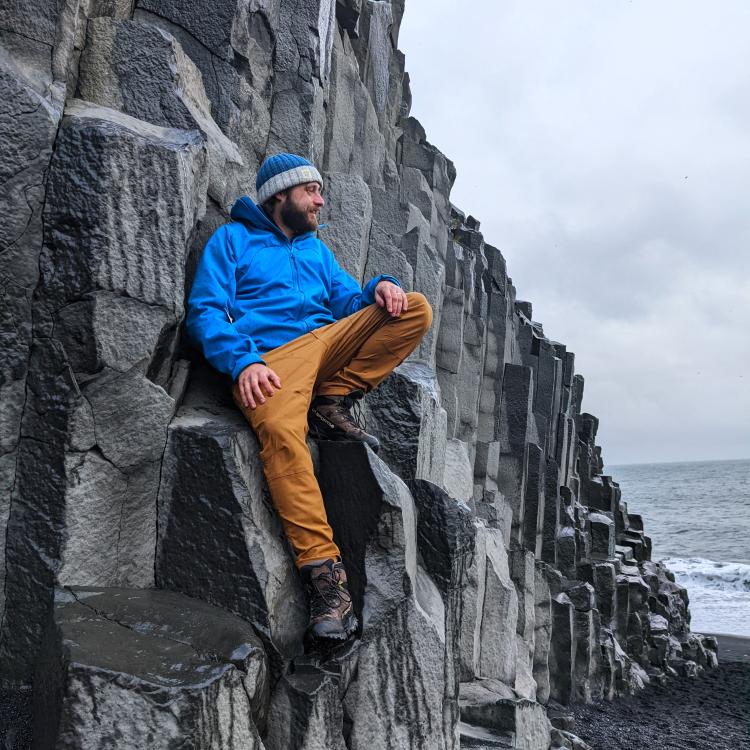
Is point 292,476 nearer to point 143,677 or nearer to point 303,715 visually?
point 303,715

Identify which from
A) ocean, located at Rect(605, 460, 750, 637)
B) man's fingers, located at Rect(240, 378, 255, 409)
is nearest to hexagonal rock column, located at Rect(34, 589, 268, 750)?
man's fingers, located at Rect(240, 378, 255, 409)

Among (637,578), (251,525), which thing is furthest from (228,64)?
(637,578)

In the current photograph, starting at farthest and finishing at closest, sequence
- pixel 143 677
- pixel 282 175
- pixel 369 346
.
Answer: pixel 282 175, pixel 369 346, pixel 143 677

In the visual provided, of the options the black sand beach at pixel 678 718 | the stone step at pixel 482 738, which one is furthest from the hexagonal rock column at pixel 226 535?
the black sand beach at pixel 678 718

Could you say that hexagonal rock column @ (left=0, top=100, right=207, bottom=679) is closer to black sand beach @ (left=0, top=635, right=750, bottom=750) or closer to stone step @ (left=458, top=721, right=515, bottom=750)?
stone step @ (left=458, top=721, right=515, bottom=750)

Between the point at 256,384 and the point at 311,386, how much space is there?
34cm

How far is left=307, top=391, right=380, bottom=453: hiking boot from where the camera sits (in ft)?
13.1

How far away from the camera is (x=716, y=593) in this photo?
3120 cm

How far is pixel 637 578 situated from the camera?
16906 millimetres

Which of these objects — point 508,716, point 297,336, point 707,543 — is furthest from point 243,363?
point 707,543

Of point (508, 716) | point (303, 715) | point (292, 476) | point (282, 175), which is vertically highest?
point (282, 175)

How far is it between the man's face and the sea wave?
31.8m

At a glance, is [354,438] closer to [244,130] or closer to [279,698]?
[279,698]

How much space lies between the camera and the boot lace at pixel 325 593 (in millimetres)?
3426
